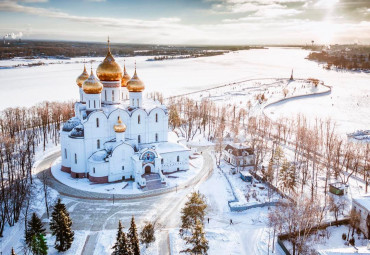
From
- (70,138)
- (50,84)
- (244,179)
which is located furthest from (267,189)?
(50,84)

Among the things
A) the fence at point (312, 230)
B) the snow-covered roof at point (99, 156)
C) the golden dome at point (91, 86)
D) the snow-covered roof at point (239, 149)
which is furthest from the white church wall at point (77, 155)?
the fence at point (312, 230)

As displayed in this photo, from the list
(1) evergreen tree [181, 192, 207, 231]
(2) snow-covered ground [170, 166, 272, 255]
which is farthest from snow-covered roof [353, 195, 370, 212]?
(1) evergreen tree [181, 192, 207, 231]

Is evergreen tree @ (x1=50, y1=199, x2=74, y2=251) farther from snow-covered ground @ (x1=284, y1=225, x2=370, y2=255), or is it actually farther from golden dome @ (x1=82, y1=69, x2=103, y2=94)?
snow-covered ground @ (x1=284, y1=225, x2=370, y2=255)

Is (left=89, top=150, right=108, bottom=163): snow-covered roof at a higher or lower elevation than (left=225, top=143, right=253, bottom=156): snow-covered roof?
higher

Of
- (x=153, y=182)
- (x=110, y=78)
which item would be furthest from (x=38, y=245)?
(x=110, y=78)

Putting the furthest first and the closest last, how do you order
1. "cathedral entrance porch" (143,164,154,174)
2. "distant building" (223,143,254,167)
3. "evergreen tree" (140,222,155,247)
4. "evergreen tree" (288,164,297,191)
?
"distant building" (223,143,254,167) < "cathedral entrance porch" (143,164,154,174) < "evergreen tree" (288,164,297,191) < "evergreen tree" (140,222,155,247)

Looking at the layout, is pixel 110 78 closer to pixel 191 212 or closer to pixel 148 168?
pixel 148 168

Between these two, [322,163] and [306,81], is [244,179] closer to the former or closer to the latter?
[322,163]
